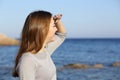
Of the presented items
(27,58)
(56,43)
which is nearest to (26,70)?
(27,58)

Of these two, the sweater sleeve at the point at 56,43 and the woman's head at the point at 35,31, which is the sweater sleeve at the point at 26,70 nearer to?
the woman's head at the point at 35,31

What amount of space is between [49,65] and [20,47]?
0.92 feet

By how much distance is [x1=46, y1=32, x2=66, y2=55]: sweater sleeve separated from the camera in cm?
368

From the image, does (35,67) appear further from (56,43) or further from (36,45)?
(56,43)

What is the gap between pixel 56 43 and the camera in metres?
3.77

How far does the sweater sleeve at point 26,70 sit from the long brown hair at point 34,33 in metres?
0.12

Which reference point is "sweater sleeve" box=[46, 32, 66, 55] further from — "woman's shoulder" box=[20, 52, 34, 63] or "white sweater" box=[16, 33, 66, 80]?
"woman's shoulder" box=[20, 52, 34, 63]

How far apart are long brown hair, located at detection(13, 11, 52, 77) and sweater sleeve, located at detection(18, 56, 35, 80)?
0.12 metres

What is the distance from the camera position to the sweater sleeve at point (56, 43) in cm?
368

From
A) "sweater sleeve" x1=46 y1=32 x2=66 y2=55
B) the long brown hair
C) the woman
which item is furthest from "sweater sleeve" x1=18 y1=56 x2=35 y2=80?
"sweater sleeve" x1=46 y1=32 x2=66 y2=55

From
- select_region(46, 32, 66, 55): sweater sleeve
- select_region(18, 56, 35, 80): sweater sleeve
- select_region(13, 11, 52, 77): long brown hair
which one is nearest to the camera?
select_region(18, 56, 35, 80): sweater sleeve

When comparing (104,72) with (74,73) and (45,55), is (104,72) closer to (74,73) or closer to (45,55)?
(74,73)

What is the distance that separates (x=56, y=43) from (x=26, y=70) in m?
0.85

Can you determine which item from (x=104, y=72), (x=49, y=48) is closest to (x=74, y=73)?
(x=104, y=72)
